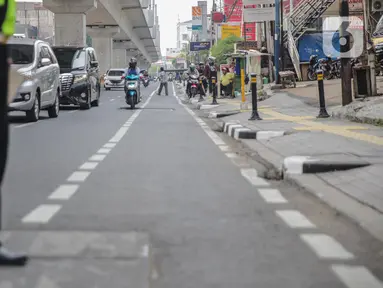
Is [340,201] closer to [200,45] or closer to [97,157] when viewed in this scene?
[97,157]

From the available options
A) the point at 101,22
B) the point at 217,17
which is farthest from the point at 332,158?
the point at 217,17

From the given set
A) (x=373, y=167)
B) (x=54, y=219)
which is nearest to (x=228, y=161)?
(x=373, y=167)

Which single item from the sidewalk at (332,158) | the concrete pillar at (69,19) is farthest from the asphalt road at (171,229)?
the concrete pillar at (69,19)

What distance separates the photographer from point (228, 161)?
374 inches

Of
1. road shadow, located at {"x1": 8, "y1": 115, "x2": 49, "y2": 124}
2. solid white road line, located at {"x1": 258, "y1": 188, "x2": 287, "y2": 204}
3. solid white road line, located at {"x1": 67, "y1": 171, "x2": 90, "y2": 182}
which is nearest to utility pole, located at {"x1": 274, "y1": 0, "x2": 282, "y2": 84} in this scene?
road shadow, located at {"x1": 8, "y1": 115, "x2": 49, "y2": 124}

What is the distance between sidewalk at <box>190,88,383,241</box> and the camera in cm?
606

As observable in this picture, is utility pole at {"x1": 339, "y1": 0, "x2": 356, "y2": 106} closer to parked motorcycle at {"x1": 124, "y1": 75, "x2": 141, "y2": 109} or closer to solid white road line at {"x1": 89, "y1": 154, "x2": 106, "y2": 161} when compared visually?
solid white road line at {"x1": 89, "y1": 154, "x2": 106, "y2": 161}

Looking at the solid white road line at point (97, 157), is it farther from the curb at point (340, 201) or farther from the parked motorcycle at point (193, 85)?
the parked motorcycle at point (193, 85)

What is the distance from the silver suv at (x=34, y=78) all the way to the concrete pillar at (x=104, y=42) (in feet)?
142

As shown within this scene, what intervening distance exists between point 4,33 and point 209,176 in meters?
5.22

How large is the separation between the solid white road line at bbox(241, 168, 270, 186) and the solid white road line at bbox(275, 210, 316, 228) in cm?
159

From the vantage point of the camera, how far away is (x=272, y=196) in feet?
21.8

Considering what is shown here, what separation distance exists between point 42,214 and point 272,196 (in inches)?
87.4

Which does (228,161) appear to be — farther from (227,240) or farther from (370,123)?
(370,123)
